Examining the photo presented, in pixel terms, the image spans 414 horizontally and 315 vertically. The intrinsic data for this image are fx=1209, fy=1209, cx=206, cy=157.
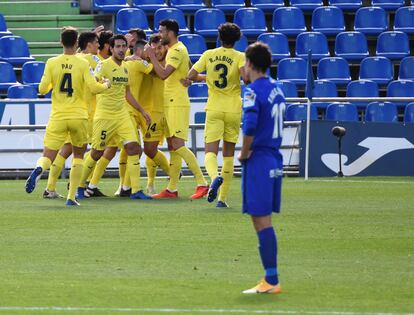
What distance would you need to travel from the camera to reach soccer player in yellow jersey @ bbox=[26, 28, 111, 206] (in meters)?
15.9

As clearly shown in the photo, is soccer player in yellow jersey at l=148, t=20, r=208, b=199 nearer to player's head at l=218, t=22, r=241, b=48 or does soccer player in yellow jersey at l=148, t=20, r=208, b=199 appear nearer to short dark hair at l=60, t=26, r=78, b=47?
player's head at l=218, t=22, r=241, b=48

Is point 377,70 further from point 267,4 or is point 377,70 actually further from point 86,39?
point 86,39

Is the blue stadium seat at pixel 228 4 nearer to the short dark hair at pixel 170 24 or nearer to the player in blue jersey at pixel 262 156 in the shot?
the short dark hair at pixel 170 24

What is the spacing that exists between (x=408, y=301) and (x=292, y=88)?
15.6m

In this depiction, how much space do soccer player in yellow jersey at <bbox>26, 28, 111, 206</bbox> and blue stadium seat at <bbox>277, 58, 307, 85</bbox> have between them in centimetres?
959

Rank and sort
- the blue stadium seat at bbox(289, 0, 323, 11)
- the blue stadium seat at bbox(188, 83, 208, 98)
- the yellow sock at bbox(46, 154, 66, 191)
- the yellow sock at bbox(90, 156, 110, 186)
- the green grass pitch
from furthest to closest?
the blue stadium seat at bbox(289, 0, 323, 11), the blue stadium seat at bbox(188, 83, 208, 98), the yellow sock at bbox(90, 156, 110, 186), the yellow sock at bbox(46, 154, 66, 191), the green grass pitch

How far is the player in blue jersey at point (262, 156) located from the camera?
925cm

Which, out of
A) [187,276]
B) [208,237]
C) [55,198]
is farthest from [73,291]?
[55,198]

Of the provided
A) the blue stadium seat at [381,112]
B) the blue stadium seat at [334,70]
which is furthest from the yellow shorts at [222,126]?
the blue stadium seat at [334,70]

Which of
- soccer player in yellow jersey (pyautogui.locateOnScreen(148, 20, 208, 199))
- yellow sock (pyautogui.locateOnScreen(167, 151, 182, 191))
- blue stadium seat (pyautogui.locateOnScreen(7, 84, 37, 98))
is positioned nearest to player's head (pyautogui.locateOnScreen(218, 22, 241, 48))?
soccer player in yellow jersey (pyautogui.locateOnScreen(148, 20, 208, 199))

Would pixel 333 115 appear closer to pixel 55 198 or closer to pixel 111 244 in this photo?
pixel 55 198

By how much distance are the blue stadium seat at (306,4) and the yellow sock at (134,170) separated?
1100 centimetres

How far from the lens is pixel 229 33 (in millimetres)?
15570

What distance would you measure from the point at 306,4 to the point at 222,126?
11.8 metres
